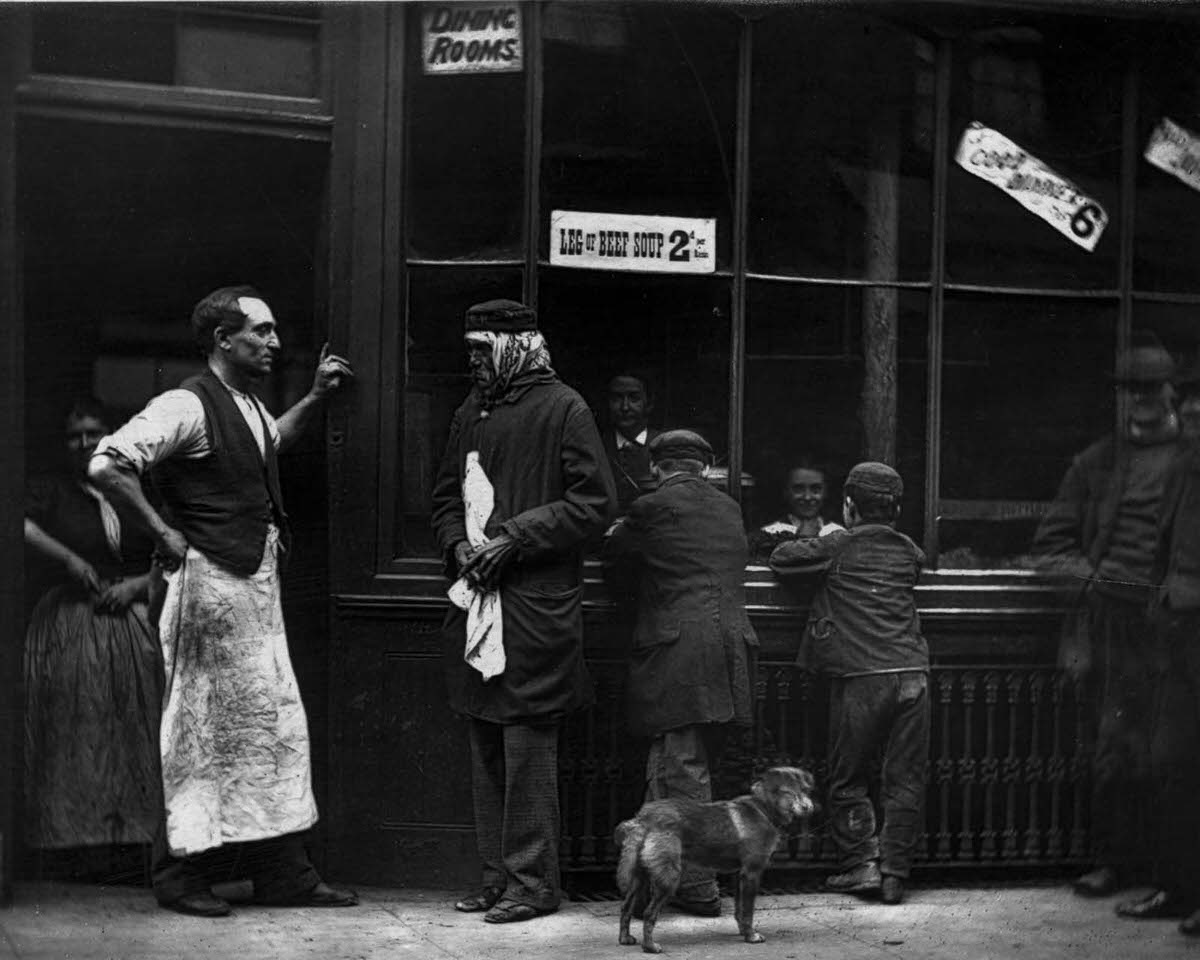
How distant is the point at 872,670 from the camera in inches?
220

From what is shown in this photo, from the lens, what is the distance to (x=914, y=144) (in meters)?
5.93

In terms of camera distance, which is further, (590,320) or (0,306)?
(590,320)

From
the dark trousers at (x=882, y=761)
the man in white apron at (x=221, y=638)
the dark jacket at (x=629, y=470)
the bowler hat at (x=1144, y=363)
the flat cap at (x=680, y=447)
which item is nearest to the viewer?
the man in white apron at (x=221, y=638)

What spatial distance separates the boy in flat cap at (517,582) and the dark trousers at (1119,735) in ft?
6.80

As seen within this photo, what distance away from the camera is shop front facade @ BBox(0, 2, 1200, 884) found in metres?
5.57

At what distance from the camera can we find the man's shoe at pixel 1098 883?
5.81 m

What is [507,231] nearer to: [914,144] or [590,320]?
[590,320]

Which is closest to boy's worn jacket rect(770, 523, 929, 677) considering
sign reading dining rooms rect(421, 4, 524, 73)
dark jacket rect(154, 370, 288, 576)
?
dark jacket rect(154, 370, 288, 576)

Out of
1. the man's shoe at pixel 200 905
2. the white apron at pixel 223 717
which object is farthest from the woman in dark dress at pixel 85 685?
the white apron at pixel 223 717

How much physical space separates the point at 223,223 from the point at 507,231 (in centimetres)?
108

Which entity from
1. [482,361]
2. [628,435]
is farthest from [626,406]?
[482,361]

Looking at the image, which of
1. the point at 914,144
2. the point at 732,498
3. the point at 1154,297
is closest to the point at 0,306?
the point at 732,498

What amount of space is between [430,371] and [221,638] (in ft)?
4.19

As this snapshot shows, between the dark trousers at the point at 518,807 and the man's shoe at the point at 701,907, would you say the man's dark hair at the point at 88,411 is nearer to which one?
the dark trousers at the point at 518,807
